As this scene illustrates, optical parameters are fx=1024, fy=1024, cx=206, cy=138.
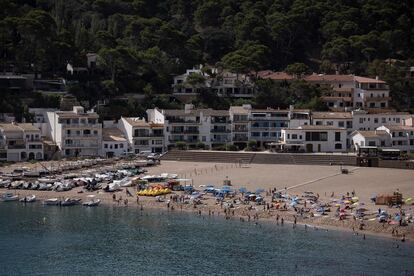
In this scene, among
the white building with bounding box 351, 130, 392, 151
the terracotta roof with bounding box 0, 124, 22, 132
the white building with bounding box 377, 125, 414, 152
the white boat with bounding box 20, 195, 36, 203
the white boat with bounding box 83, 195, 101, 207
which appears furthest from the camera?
the white building with bounding box 377, 125, 414, 152

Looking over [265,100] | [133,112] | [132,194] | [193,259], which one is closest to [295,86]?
[265,100]

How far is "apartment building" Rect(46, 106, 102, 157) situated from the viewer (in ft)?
211

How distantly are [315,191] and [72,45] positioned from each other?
99.8ft

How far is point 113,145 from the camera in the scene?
65312 mm

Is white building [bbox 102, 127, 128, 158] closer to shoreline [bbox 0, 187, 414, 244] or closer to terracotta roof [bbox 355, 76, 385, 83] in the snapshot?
shoreline [bbox 0, 187, 414, 244]

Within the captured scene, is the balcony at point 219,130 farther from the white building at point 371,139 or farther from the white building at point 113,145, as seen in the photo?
the white building at point 371,139

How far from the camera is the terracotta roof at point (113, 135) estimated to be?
65500 mm

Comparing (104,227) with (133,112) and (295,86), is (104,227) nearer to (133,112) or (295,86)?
(133,112)

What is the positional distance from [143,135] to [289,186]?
1482 centimetres

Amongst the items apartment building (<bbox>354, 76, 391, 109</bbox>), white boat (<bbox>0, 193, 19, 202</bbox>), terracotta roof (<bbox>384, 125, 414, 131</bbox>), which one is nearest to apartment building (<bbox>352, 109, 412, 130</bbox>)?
terracotta roof (<bbox>384, 125, 414, 131</bbox>)

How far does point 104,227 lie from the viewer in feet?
152

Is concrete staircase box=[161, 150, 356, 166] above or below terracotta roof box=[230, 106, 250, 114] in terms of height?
below

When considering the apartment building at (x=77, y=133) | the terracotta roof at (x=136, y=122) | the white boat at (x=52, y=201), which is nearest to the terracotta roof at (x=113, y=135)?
the apartment building at (x=77, y=133)

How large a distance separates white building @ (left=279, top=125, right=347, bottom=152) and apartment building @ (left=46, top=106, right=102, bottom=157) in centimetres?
1180
